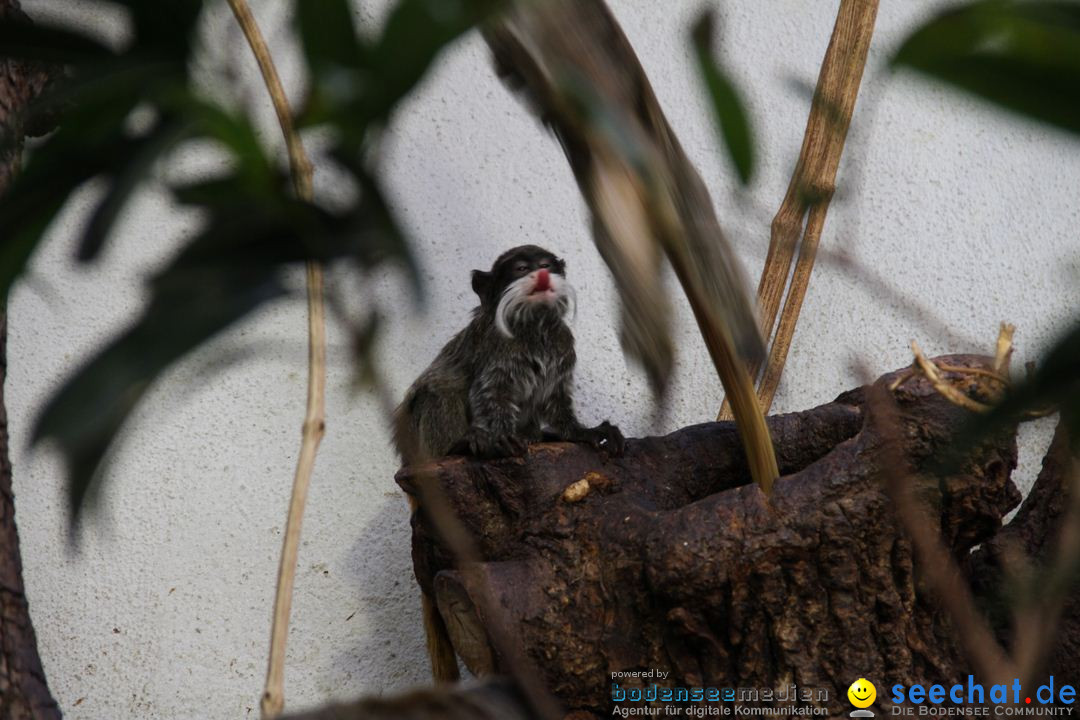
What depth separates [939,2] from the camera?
3.28 m

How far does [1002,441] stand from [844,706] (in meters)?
0.54

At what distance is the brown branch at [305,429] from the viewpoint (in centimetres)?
88

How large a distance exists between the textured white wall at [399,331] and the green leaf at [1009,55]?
5.53 feet

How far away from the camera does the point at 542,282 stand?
2.58m

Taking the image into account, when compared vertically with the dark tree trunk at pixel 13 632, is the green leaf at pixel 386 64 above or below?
above

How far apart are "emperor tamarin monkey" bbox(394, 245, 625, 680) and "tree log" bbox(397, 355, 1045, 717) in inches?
21.6

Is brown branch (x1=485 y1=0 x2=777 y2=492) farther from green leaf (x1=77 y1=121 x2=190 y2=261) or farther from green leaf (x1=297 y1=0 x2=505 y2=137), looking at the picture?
green leaf (x1=77 y1=121 x2=190 y2=261)

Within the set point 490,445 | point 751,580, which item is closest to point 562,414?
point 490,445

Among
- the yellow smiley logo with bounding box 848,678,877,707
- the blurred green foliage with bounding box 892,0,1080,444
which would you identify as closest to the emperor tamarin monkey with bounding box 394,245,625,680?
the yellow smiley logo with bounding box 848,678,877,707

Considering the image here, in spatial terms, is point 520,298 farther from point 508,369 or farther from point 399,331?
point 399,331

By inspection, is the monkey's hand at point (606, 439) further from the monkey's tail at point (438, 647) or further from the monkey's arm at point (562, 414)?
the monkey's tail at point (438, 647)

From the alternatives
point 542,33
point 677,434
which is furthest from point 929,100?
point 542,33

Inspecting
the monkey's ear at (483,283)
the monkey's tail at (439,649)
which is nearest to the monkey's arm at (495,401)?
the monkey's ear at (483,283)

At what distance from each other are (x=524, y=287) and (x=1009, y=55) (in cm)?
201
